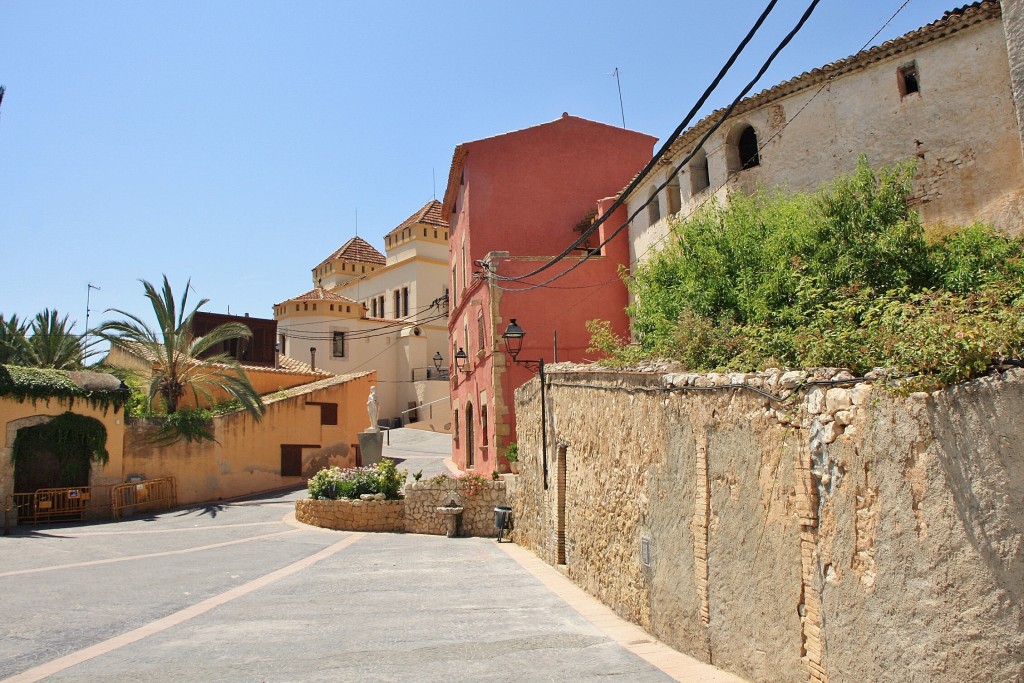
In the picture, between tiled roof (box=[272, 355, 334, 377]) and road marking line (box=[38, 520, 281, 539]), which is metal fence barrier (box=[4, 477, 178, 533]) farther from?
tiled roof (box=[272, 355, 334, 377])

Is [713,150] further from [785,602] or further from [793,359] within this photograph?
[785,602]

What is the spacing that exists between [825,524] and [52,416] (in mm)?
21493

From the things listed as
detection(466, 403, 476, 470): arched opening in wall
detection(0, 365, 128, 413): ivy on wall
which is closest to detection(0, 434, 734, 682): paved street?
detection(0, 365, 128, 413): ivy on wall

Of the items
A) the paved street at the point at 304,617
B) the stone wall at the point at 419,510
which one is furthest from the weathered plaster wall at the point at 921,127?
the paved street at the point at 304,617

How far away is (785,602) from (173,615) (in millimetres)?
7069

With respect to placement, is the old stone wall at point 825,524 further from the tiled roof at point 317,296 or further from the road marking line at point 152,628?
the tiled roof at point 317,296

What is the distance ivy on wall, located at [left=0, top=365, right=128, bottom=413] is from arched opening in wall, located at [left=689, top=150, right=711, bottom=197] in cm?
1729

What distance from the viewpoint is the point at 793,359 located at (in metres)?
6.52

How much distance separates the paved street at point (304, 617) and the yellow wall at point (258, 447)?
7.32 meters

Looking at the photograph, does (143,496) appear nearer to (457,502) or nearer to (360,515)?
(360,515)

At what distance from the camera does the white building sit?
39.8 meters

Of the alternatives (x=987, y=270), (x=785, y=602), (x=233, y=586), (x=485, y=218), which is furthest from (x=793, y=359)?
(x=485, y=218)

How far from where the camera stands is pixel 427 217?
4306 centimetres

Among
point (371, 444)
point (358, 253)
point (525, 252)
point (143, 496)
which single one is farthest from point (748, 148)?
point (358, 253)
